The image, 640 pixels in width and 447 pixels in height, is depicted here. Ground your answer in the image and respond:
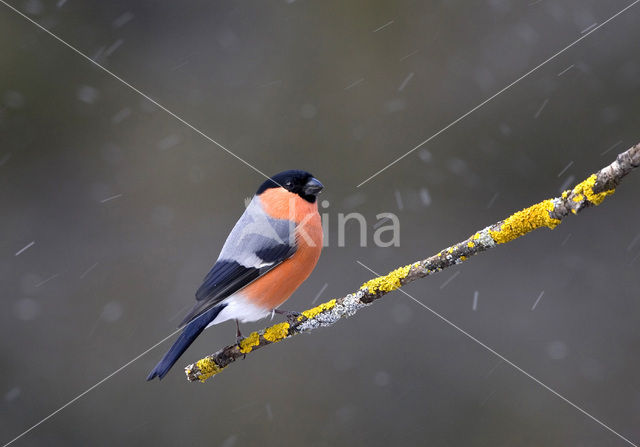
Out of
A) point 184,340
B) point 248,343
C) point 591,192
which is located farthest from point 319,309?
point 591,192

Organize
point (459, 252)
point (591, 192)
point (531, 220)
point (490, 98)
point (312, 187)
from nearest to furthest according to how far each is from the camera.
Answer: point (591, 192)
point (531, 220)
point (459, 252)
point (312, 187)
point (490, 98)

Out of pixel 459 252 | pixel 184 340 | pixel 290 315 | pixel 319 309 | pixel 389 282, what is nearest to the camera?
pixel 459 252

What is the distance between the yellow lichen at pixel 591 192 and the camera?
1514 millimetres

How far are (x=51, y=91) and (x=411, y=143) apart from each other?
2.82m

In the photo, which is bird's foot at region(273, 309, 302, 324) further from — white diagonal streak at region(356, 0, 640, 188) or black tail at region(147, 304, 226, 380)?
white diagonal streak at region(356, 0, 640, 188)

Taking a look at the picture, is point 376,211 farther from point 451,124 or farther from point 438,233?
point 451,124

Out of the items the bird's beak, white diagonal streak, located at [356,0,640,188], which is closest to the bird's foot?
the bird's beak

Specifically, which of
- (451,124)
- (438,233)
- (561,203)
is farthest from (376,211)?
(561,203)

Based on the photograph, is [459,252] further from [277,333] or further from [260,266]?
[260,266]

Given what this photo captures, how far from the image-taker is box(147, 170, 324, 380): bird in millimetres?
2547

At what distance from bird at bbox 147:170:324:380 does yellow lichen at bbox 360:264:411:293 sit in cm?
54

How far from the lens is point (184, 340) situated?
2400 millimetres

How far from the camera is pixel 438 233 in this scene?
4.43m

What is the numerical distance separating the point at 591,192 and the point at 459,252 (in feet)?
1.38
